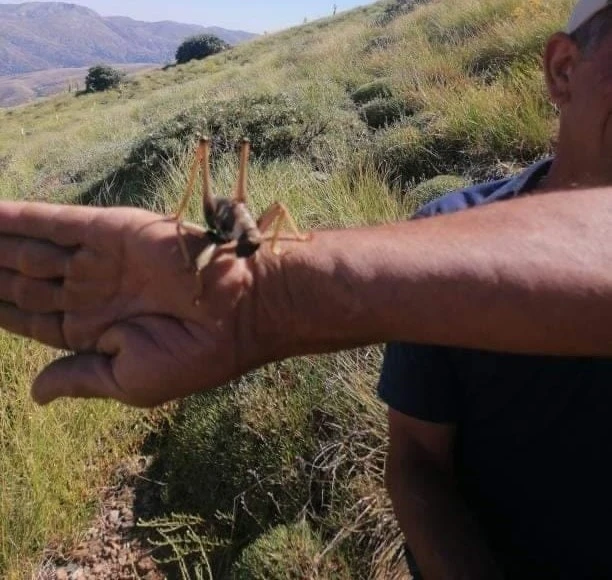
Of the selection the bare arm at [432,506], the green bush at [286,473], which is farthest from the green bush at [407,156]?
the bare arm at [432,506]

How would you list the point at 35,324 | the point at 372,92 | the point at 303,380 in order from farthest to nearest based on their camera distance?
1. the point at 372,92
2. the point at 303,380
3. the point at 35,324

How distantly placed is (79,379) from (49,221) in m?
0.42

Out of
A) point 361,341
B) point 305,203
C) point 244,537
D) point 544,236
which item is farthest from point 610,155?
point 305,203

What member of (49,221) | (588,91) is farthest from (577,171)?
(49,221)

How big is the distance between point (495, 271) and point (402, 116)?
6494 millimetres

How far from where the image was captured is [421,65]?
29.2ft

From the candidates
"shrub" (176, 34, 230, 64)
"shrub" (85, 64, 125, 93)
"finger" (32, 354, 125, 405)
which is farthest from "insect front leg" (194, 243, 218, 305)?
"shrub" (176, 34, 230, 64)

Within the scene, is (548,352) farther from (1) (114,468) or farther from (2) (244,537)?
(1) (114,468)

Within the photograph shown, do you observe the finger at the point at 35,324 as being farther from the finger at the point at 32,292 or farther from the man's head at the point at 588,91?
the man's head at the point at 588,91

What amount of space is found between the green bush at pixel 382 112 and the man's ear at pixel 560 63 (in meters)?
5.62

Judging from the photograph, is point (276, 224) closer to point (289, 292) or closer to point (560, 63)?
point (289, 292)

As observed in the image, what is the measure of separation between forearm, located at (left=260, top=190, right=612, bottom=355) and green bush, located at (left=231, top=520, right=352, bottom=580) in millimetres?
1871

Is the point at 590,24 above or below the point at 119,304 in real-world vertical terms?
above

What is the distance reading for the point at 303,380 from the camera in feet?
12.1
